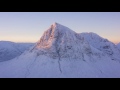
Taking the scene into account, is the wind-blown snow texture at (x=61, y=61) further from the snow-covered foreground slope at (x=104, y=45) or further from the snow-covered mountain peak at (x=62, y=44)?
the snow-covered foreground slope at (x=104, y=45)

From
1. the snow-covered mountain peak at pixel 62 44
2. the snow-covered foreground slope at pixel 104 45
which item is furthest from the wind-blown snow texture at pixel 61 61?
the snow-covered foreground slope at pixel 104 45

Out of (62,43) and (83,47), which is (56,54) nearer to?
(62,43)

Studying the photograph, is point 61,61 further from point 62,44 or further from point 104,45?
point 104,45

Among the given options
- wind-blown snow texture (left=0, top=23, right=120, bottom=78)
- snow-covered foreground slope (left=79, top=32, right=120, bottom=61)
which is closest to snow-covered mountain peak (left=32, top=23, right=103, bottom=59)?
wind-blown snow texture (left=0, top=23, right=120, bottom=78)

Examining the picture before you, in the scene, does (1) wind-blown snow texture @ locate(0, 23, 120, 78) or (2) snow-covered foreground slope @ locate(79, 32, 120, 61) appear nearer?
(1) wind-blown snow texture @ locate(0, 23, 120, 78)

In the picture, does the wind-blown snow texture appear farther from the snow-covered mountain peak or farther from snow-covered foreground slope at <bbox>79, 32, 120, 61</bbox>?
snow-covered foreground slope at <bbox>79, 32, 120, 61</bbox>
